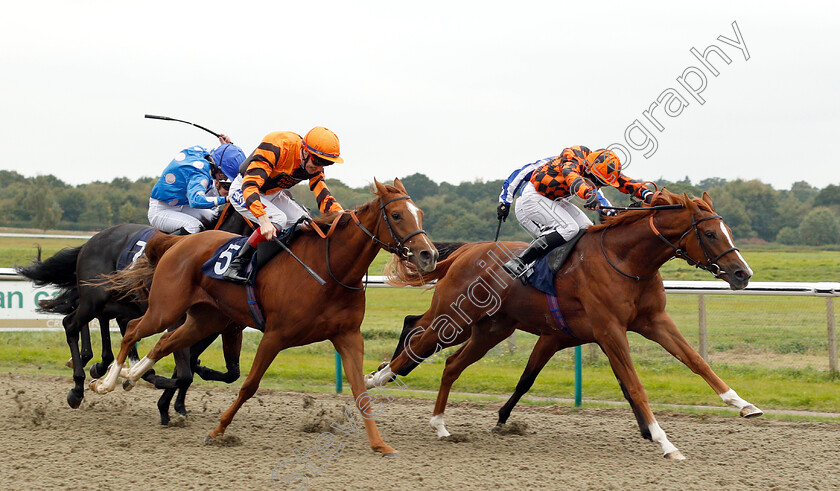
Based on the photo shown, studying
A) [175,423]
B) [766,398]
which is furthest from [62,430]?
[766,398]

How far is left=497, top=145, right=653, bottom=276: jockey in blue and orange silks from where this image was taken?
5.93 m

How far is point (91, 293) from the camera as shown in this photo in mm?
7039

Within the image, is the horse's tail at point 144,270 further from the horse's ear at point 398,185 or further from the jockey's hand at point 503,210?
the jockey's hand at point 503,210

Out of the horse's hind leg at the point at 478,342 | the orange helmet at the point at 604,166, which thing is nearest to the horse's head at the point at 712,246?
the orange helmet at the point at 604,166

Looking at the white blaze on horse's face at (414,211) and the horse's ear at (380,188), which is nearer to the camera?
the white blaze on horse's face at (414,211)

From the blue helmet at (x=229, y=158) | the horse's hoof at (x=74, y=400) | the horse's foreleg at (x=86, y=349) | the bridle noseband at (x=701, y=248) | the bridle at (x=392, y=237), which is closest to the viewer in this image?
the bridle at (x=392, y=237)

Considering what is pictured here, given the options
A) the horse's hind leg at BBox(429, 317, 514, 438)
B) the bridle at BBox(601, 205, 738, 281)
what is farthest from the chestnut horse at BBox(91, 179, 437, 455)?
the bridle at BBox(601, 205, 738, 281)

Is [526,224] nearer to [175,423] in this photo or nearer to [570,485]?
[570,485]

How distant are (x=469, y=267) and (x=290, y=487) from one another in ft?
7.96

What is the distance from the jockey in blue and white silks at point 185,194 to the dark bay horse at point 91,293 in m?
0.19

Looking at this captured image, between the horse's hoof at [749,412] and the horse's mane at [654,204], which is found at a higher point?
the horse's mane at [654,204]

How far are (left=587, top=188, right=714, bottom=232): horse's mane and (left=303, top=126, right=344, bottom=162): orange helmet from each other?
1833mm

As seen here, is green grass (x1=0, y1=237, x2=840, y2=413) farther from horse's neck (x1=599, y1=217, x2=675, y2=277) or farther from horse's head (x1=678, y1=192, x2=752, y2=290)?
horse's head (x1=678, y1=192, x2=752, y2=290)

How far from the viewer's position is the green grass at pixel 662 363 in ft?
25.3
